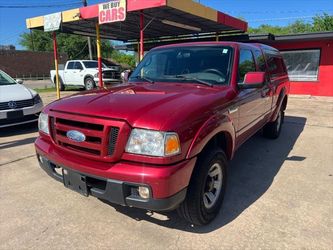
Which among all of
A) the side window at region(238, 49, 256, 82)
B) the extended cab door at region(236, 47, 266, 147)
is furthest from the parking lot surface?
the side window at region(238, 49, 256, 82)

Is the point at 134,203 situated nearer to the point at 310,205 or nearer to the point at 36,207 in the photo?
the point at 36,207

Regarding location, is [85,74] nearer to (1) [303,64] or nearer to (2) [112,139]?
(1) [303,64]

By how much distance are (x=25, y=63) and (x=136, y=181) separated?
49.7 m

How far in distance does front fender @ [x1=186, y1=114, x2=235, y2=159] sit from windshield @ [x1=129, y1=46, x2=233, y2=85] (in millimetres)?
652

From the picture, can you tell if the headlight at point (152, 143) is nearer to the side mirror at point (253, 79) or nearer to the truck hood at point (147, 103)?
the truck hood at point (147, 103)

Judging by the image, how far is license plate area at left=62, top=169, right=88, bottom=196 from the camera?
9.36ft

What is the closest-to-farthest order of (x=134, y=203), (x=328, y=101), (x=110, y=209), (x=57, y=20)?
(x=134, y=203)
(x=110, y=209)
(x=57, y=20)
(x=328, y=101)

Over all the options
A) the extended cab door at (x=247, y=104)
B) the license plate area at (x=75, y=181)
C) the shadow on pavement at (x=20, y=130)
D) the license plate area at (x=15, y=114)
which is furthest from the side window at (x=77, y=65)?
the license plate area at (x=75, y=181)

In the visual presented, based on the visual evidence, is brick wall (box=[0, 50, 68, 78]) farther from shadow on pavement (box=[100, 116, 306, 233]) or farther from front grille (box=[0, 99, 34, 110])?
shadow on pavement (box=[100, 116, 306, 233])

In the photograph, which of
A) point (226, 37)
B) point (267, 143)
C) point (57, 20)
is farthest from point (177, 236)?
point (226, 37)

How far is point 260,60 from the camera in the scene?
17.3ft

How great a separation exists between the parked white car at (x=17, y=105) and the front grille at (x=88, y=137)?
4269 mm

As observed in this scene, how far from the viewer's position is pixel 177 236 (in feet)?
9.98

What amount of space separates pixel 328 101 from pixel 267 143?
28.8ft
